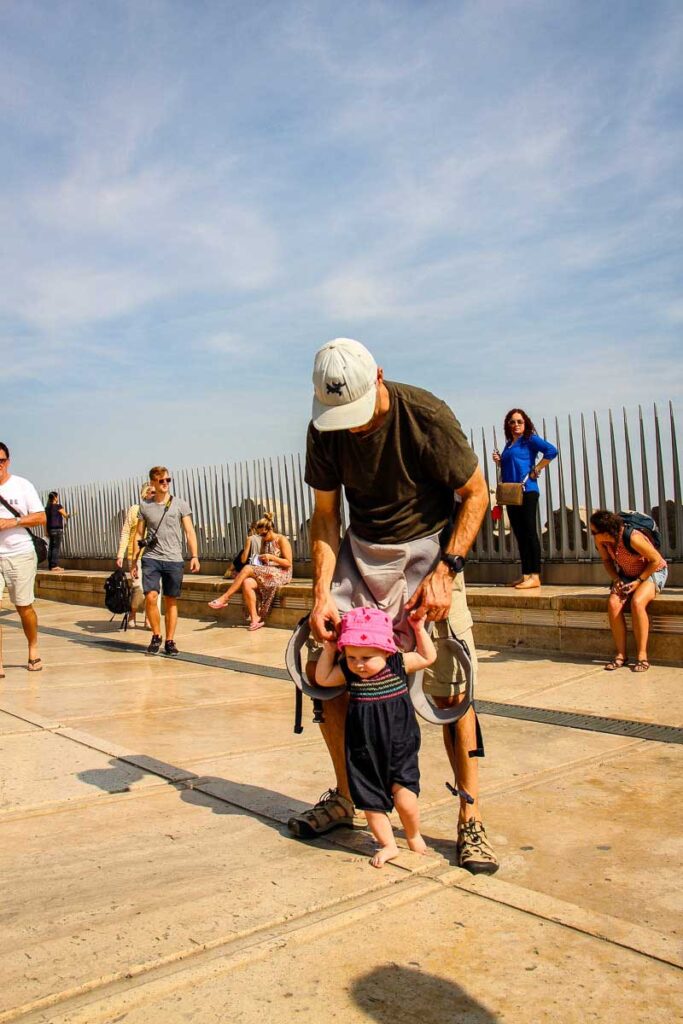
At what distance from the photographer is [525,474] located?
953 centimetres

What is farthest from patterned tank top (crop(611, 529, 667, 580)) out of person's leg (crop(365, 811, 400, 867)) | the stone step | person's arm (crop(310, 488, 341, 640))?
person's leg (crop(365, 811, 400, 867))

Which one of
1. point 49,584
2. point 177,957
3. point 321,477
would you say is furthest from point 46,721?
point 49,584

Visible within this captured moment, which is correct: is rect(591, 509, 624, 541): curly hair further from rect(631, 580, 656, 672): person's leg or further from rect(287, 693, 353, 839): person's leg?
rect(287, 693, 353, 839): person's leg

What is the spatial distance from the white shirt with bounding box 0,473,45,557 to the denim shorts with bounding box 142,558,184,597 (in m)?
1.59

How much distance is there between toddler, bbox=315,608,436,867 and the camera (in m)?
3.22

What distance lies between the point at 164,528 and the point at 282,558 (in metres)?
2.14

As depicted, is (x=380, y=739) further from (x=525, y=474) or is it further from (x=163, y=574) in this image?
(x=525, y=474)

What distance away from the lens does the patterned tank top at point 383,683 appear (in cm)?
A: 329

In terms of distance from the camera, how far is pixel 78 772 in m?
4.48

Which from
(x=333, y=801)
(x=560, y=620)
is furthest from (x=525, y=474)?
(x=333, y=801)

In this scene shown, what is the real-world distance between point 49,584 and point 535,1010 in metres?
16.2

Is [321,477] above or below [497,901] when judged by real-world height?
above

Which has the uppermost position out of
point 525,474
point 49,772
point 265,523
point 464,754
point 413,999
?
point 525,474

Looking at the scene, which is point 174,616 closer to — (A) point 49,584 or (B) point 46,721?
(B) point 46,721
